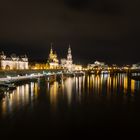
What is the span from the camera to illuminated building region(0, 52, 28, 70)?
8512 centimetres

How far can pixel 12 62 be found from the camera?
9156 centimetres

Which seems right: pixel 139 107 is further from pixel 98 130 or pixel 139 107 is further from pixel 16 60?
pixel 16 60

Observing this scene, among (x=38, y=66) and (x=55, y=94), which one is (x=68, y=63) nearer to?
(x=38, y=66)

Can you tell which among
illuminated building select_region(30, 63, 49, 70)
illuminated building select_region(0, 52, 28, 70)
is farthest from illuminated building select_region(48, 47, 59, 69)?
illuminated building select_region(0, 52, 28, 70)

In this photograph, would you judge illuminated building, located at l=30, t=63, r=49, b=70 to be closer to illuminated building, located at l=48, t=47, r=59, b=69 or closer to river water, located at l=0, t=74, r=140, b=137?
illuminated building, located at l=48, t=47, r=59, b=69

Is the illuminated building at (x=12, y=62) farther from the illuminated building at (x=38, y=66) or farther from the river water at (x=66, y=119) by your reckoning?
the river water at (x=66, y=119)

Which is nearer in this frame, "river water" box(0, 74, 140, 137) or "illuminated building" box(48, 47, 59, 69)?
"river water" box(0, 74, 140, 137)

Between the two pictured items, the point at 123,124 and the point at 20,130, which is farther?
the point at 123,124

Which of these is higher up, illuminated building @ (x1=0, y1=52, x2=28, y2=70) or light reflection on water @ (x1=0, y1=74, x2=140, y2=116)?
illuminated building @ (x1=0, y1=52, x2=28, y2=70)

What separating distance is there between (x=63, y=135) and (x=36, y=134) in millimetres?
Answer: 1709

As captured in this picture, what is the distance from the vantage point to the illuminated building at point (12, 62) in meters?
85.1

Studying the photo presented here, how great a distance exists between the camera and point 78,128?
1533 cm

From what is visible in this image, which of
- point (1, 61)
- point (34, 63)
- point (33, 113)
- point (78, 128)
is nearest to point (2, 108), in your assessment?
point (33, 113)

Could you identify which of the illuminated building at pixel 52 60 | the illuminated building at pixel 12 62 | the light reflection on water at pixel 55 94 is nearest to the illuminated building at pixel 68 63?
the illuminated building at pixel 52 60
